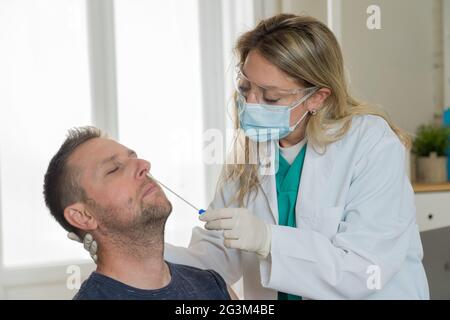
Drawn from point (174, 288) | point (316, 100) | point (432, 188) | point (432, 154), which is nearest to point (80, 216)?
point (174, 288)

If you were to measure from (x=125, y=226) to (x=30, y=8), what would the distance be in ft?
3.41

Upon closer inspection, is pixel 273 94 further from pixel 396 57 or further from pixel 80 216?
pixel 396 57

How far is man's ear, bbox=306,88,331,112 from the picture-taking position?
4.36 feet

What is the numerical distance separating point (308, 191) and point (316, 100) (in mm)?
234

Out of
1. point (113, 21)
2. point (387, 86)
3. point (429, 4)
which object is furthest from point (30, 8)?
point (429, 4)

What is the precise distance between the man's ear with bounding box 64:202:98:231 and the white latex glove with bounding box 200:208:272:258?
0.81ft

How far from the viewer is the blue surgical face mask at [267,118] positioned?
51.3 inches

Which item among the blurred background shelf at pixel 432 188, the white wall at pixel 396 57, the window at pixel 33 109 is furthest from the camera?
the white wall at pixel 396 57

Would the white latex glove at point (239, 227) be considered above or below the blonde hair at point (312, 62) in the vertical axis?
below

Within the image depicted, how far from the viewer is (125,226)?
118cm

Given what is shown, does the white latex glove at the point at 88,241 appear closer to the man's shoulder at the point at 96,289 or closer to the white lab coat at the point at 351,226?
the man's shoulder at the point at 96,289

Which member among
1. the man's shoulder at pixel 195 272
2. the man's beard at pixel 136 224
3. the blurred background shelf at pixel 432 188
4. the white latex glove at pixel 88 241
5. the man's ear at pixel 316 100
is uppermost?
the man's ear at pixel 316 100

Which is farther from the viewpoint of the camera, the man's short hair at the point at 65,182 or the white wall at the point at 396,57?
the white wall at the point at 396,57

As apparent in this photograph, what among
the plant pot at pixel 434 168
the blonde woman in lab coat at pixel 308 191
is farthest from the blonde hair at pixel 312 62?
the plant pot at pixel 434 168
